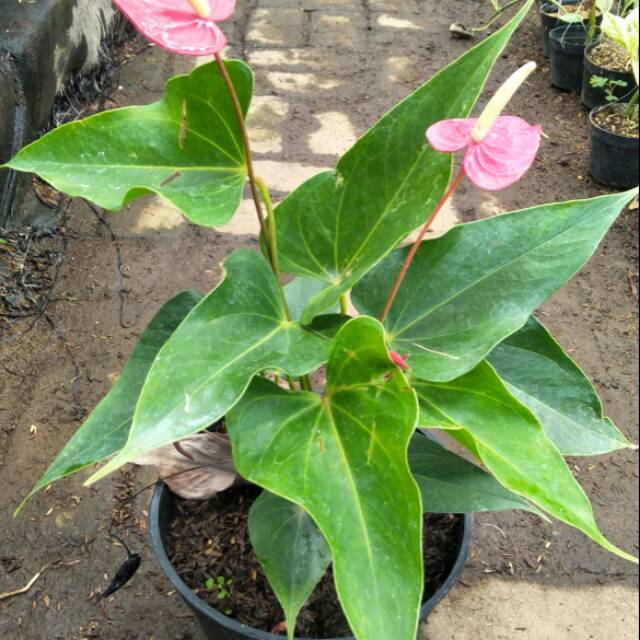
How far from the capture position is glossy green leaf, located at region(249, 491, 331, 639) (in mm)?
979

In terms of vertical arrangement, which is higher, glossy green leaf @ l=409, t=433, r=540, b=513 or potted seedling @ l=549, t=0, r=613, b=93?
glossy green leaf @ l=409, t=433, r=540, b=513

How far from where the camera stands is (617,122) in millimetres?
2557

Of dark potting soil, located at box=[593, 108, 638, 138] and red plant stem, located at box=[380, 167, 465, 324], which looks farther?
dark potting soil, located at box=[593, 108, 638, 138]

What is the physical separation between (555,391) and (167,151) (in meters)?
0.56

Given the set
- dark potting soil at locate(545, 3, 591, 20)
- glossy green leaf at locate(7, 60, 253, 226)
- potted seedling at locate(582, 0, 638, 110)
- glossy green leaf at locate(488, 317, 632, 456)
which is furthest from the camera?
dark potting soil at locate(545, 3, 591, 20)

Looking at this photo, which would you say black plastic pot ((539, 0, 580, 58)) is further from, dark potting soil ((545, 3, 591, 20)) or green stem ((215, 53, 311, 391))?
green stem ((215, 53, 311, 391))

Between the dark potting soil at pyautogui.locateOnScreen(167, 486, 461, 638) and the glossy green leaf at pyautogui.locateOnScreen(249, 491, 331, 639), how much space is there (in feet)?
0.51

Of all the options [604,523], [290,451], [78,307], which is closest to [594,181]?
[604,523]

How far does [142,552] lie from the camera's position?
1537 mm

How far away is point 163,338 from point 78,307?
1152 mm

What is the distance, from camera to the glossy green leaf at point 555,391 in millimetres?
939

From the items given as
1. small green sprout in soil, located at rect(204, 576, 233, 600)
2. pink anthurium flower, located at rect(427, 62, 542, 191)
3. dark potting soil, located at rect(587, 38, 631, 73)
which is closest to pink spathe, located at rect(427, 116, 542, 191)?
pink anthurium flower, located at rect(427, 62, 542, 191)

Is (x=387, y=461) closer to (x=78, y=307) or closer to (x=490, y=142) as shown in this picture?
(x=490, y=142)

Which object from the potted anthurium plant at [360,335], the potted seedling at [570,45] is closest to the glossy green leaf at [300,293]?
the potted anthurium plant at [360,335]
